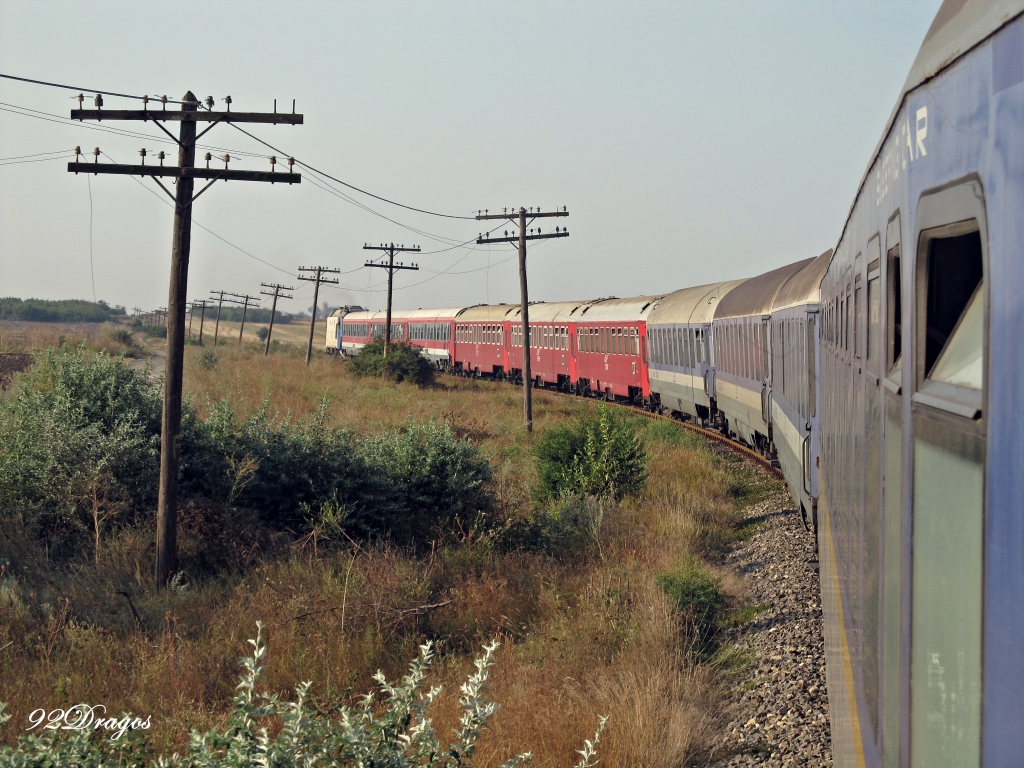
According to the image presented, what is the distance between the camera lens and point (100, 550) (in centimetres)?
1087

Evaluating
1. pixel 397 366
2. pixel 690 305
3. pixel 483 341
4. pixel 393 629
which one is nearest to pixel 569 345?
pixel 483 341

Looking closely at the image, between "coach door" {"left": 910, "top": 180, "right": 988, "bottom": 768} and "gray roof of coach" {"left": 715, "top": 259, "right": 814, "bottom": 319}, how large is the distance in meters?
12.6

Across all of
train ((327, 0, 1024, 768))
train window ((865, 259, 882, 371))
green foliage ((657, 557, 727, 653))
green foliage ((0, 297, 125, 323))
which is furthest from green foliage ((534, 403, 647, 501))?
→ green foliage ((0, 297, 125, 323))

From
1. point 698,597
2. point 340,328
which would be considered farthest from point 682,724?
point 340,328

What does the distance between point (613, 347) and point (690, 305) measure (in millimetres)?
7067

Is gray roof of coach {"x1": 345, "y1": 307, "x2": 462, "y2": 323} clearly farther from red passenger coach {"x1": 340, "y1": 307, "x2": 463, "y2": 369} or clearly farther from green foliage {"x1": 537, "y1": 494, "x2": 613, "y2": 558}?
green foliage {"x1": 537, "y1": 494, "x2": 613, "y2": 558}

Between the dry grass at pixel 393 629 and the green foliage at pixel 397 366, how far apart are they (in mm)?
27833

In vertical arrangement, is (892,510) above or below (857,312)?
below

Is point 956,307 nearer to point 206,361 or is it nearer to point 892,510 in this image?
point 892,510

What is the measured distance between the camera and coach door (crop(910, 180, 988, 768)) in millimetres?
1336

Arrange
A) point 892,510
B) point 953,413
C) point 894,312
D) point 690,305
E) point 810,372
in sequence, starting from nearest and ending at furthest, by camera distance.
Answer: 1. point 953,413
2. point 892,510
3. point 894,312
4. point 810,372
5. point 690,305

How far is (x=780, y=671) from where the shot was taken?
693 cm

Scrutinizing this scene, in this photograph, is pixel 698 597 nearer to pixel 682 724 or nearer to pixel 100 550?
pixel 682 724

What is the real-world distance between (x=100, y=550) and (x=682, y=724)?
7.76 meters
